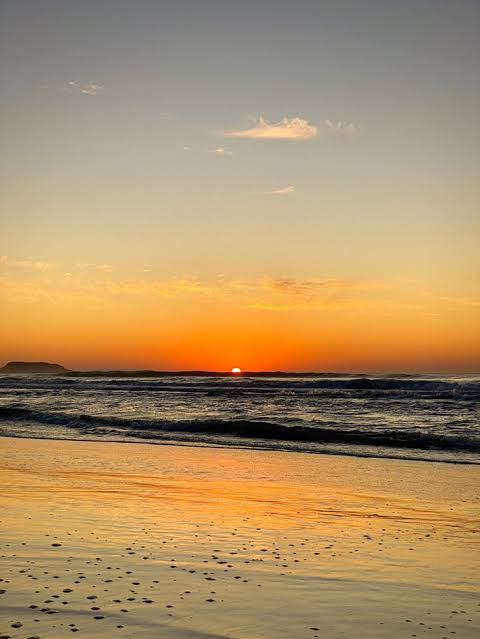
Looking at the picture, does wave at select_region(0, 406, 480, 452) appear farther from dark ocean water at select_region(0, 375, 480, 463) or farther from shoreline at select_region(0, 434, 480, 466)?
shoreline at select_region(0, 434, 480, 466)

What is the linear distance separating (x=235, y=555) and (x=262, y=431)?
16.6 metres

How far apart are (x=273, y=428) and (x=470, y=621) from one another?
18430 millimetres

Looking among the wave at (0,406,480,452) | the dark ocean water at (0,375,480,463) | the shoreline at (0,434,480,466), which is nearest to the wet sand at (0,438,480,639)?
the shoreline at (0,434,480,466)

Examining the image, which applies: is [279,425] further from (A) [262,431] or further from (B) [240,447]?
(B) [240,447]

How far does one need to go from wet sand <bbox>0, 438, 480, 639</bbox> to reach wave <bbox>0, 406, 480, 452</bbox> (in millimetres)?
6863

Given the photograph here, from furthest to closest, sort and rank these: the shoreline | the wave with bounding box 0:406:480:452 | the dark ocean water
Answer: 1. the wave with bounding box 0:406:480:452
2. the dark ocean water
3. the shoreline

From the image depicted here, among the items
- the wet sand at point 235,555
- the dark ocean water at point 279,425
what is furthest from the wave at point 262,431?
the wet sand at point 235,555

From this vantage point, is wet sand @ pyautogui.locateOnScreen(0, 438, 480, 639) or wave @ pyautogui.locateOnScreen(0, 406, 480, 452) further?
wave @ pyautogui.locateOnScreen(0, 406, 480, 452)

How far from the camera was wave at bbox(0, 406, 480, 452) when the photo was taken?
19625 mm

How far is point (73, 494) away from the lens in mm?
10008

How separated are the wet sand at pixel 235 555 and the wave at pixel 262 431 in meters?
6.86

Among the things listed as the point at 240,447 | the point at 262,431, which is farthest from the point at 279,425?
the point at 240,447

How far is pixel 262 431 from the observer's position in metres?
23.1

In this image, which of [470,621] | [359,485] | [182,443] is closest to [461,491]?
[359,485]
